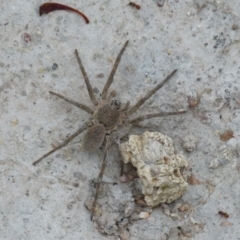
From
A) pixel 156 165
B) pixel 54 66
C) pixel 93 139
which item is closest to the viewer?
pixel 156 165

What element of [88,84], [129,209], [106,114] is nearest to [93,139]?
[106,114]

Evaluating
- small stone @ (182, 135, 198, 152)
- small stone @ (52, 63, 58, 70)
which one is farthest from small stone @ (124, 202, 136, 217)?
small stone @ (52, 63, 58, 70)

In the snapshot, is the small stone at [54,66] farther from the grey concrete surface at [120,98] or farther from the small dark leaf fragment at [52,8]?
the small dark leaf fragment at [52,8]

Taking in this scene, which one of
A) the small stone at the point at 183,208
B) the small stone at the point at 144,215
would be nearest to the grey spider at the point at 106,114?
the small stone at the point at 144,215

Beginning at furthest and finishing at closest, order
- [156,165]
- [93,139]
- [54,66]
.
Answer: [54,66] < [93,139] < [156,165]

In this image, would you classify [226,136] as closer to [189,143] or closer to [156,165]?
[189,143]

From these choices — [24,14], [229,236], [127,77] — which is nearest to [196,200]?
[229,236]

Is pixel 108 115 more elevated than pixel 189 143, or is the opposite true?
pixel 189 143

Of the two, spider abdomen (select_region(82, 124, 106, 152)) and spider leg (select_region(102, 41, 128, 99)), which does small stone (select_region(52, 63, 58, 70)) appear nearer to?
spider leg (select_region(102, 41, 128, 99))
